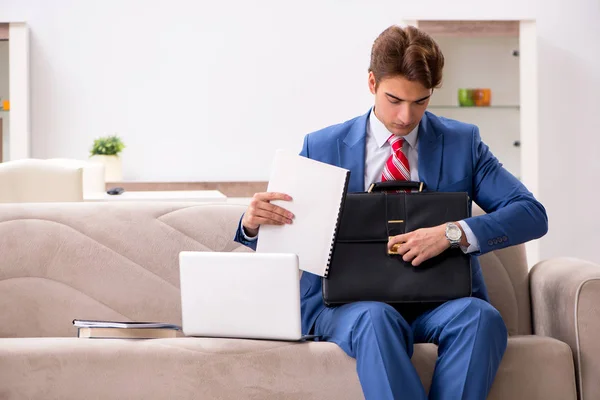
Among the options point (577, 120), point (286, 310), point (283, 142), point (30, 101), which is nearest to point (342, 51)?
point (283, 142)

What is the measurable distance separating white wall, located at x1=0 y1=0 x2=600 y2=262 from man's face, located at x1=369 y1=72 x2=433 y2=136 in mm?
4225

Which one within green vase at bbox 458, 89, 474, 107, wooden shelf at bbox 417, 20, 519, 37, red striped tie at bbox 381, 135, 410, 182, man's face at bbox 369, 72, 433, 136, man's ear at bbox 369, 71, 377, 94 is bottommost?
red striped tie at bbox 381, 135, 410, 182

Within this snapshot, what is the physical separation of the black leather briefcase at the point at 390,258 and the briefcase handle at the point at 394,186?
8 cm

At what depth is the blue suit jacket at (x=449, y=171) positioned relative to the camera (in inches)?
84.0

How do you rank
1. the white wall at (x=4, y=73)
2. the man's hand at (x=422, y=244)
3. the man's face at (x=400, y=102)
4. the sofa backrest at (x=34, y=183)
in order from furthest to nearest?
the white wall at (x=4, y=73) → the sofa backrest at (x=34, y=183) → the man's face at (x=400, y=102) → the man's hand at (x=422, y=244)

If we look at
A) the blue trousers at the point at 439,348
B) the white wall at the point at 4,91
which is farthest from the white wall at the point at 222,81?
the blue trousers at the point at 439,348

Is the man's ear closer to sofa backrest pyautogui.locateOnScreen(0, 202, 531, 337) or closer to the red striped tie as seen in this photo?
the red striped tie

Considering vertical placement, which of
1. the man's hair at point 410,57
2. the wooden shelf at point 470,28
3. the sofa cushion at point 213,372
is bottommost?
the sofa cushion at point 213,372

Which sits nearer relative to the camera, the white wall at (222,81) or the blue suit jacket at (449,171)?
the blue suit jacket at (449,171)

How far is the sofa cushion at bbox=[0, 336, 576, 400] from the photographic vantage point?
192 centimetres

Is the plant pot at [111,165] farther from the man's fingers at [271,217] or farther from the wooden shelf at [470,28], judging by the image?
the man's fingers at [271,217]

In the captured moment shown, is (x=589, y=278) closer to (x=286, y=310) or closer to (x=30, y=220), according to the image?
(x=286, y=310)

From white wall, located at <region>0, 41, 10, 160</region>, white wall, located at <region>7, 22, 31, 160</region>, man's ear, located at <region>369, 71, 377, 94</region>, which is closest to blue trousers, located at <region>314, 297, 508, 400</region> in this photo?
man's ear, located at <region>369, 71, 377, 94</region>

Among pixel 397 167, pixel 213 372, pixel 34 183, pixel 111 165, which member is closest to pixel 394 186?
pixel 397 167
